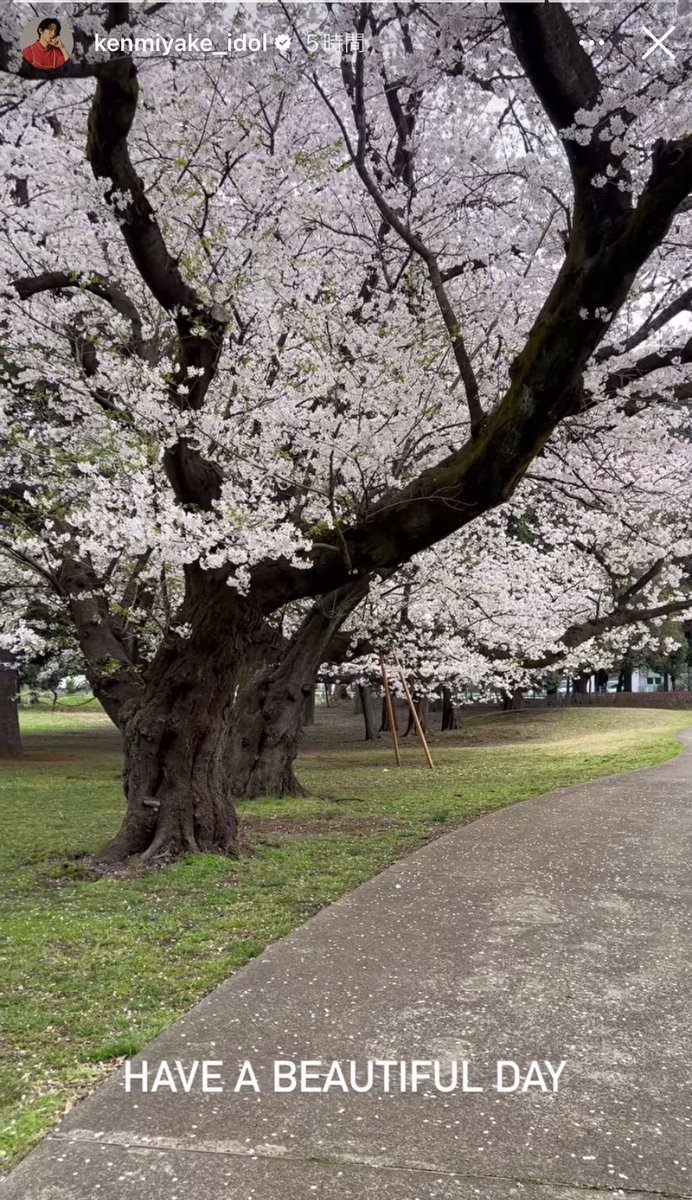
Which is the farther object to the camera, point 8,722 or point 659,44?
point 8,722

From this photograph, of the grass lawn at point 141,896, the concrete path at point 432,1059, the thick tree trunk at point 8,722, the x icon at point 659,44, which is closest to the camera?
the concrete path at point 432,1059

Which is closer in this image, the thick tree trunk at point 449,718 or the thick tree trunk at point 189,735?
the thick tree trunk at point 189,735

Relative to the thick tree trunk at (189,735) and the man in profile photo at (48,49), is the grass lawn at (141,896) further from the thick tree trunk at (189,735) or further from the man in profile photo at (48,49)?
the man in profile photo at (48,49)

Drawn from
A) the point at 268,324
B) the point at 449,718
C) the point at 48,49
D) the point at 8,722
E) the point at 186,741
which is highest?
the point at 48,49

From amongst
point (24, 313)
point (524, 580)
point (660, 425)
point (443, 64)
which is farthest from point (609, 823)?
point (524, 580)

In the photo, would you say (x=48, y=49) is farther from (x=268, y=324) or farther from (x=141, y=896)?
(x=141, y=896)

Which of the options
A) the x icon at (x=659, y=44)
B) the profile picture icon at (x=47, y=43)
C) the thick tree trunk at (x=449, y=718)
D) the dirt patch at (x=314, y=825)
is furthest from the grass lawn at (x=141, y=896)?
the thick tree trunk at (x=449, y=718)

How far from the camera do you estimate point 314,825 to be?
34.7 feet

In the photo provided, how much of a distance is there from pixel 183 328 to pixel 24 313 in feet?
7.58

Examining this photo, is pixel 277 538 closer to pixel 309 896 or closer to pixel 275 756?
pixel 309 896

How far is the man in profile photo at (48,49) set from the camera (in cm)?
573

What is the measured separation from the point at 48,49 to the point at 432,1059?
619 cm

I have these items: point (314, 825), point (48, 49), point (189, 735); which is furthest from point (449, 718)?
point (48, 49)

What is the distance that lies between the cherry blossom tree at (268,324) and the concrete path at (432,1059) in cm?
291
